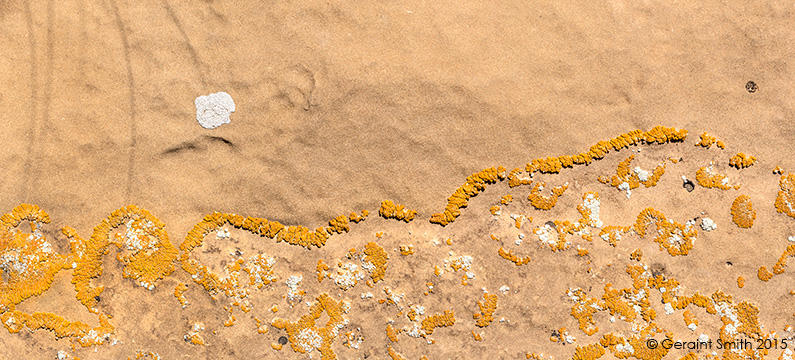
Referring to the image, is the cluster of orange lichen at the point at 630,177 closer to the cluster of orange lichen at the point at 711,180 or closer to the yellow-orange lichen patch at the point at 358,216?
the cluster of orange lichen at the point at 711,180

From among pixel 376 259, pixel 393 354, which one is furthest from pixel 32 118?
pixel 393 354

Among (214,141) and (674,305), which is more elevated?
(674,305)

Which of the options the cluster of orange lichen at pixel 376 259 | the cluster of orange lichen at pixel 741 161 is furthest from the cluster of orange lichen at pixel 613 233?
the cluster of orange lichen at pixel 376 259

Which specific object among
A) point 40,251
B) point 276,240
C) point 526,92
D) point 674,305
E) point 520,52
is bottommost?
point 40,251

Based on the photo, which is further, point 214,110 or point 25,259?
point 214,110

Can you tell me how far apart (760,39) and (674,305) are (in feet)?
10.3

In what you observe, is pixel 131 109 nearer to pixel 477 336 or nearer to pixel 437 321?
pixel 437 321

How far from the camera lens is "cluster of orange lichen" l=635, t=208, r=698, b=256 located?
4.77 m

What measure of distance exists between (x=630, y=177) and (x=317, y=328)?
382 cm

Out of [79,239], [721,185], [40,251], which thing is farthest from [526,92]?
[40,251]

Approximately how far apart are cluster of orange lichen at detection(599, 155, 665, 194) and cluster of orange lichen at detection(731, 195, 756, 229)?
0.89 metres

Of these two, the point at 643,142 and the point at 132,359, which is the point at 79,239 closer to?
the point at 132,359

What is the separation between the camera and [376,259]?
479 cm

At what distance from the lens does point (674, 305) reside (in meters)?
4.74
